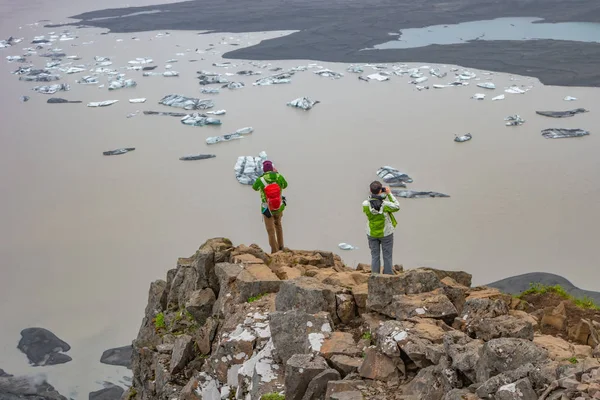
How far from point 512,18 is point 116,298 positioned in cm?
2393

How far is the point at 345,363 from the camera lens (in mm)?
4945

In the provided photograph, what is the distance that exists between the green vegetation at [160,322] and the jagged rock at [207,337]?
960mm

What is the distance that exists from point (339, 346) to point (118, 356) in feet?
17.3

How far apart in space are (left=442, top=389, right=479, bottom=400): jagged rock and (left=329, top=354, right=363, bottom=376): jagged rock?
34.1 inches

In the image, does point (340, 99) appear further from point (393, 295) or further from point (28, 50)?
point (28, 50)

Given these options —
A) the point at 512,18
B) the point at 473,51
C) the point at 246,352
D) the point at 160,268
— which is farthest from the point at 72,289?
the point at 512,18

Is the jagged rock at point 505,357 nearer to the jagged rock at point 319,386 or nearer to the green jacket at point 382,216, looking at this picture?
the jagged rock at point 319,386

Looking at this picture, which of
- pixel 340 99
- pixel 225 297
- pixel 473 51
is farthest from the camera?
pixel 473 51

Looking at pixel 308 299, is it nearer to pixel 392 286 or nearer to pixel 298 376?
pixel 392 286

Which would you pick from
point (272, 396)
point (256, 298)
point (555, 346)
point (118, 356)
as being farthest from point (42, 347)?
point (555, 346)

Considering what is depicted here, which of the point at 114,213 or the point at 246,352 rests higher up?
the point at 246,352

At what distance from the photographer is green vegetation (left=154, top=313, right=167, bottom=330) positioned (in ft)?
24.1

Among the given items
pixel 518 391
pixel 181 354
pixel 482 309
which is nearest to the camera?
pixel 518 391

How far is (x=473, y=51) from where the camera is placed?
75.8ft
